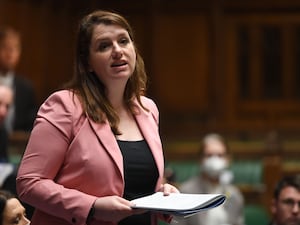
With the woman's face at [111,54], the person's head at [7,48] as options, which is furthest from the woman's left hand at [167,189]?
the person's head at [7,48]

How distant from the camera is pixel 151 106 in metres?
2.33

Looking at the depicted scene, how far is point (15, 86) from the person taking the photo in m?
5.38

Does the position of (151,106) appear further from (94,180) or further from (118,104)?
(94,180)

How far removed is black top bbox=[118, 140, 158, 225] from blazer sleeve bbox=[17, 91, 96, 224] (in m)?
0.12

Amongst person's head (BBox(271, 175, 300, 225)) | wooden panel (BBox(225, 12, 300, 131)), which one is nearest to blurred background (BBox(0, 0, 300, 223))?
wooden panel (BBox(225, 12, 300, 131))

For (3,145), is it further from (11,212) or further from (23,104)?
(11,212)

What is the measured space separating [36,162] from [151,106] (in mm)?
410

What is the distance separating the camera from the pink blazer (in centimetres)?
203

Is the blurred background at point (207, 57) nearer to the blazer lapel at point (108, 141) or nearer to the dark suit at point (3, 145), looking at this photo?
the dark suit at point (3, 145)

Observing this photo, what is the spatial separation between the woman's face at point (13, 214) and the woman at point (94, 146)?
0.41 ft

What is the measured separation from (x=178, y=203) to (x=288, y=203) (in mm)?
1709

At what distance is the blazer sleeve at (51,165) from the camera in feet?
6.62

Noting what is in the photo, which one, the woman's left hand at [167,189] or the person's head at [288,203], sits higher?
the woman's left hand at [167,189]

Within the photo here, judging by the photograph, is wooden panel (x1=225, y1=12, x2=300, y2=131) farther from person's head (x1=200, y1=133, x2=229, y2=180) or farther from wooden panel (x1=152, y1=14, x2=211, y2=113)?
person's head (x1=200, y1=133, x2=229, y2=180)
